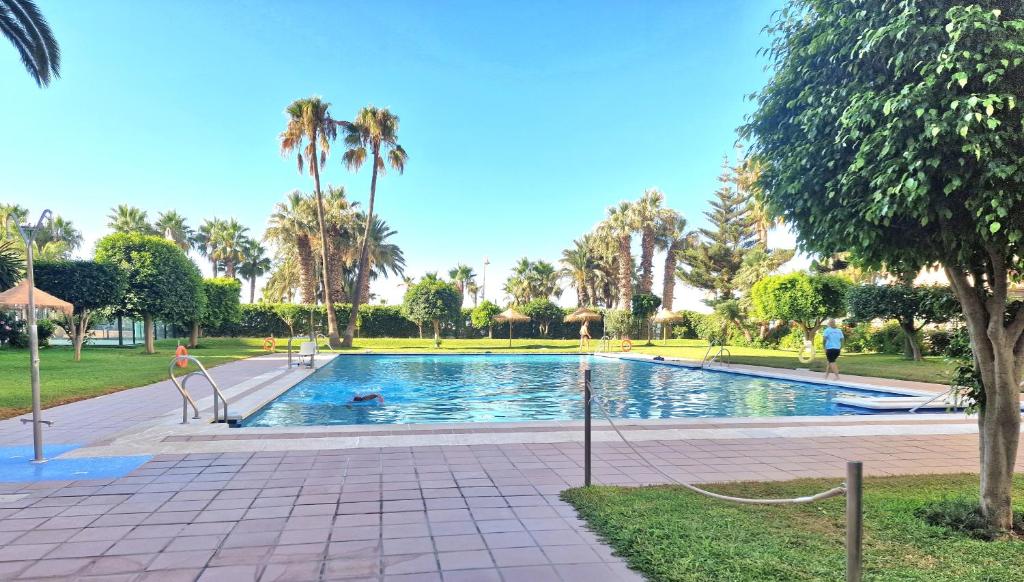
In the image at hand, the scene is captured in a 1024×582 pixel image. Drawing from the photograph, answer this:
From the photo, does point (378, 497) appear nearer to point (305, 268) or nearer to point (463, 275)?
point (305, 268)

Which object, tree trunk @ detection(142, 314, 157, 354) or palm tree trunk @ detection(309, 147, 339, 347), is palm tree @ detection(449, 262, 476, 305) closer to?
palm tree trunk @ detection(309, 147, 339, 347)

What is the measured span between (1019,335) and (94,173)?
24.5 metres

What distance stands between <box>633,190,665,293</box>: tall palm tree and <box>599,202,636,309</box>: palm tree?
547 millimetres

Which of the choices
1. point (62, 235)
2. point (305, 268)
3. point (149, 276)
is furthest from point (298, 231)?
point (62, 235)

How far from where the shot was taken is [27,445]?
6086mm

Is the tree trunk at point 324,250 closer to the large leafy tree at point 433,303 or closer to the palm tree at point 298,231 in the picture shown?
the large leafy tree at point 433,303

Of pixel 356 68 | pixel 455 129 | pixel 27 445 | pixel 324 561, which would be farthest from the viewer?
pixel 455 129

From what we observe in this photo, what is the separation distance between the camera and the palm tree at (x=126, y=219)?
4032 cm

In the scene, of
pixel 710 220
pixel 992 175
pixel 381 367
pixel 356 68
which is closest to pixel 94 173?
pixel 356 68

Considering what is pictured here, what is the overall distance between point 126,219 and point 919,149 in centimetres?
4928

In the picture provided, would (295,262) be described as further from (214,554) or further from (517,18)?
(214,554)

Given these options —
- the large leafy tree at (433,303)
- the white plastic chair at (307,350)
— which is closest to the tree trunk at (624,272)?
the large leafy tree at (433,303)

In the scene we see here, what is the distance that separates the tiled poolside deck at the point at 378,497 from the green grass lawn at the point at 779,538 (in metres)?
0.26

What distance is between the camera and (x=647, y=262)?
38.8 meters
